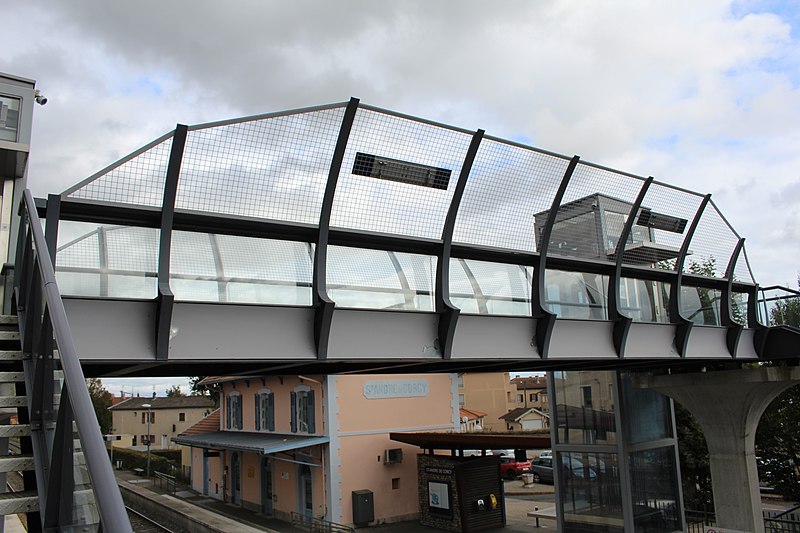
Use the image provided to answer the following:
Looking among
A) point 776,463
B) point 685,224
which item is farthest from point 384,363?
point 776,463

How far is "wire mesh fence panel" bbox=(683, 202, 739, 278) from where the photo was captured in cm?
1075

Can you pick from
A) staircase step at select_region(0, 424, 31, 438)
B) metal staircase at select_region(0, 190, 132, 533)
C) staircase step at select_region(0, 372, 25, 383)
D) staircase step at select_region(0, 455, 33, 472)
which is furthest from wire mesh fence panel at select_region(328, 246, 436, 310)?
staircase step at select_region(0, 455, 33, 472)

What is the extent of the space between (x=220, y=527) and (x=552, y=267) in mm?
12012

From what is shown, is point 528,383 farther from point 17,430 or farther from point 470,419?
point 17,430

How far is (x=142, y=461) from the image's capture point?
45.7 metres

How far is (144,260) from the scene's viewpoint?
627cm

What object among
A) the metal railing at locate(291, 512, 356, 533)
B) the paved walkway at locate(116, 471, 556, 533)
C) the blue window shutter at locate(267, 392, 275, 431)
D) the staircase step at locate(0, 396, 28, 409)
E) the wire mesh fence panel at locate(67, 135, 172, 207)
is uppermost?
the wire mesh fence panel at locate(67, 135, 172, 207)

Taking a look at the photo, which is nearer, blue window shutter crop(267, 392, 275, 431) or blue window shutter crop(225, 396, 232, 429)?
blue window shutter crop(267, 392, 275, 431)

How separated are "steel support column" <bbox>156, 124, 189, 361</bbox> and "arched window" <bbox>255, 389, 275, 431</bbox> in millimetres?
22718

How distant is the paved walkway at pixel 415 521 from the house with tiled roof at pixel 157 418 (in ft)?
87.0

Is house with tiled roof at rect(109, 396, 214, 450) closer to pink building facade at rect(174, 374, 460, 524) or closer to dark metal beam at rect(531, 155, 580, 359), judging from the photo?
pink building facade at rect(174, 374, 460, 524)

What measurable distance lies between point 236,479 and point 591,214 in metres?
26.8

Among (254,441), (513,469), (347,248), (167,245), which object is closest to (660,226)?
(347,248)

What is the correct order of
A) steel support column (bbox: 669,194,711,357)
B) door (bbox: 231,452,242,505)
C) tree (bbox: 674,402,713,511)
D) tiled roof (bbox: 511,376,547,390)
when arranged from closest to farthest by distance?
steel support column (bbox: 669,194,711,357), tree (bbox: 674,402,713,511), door (bbox: 231,452,242,505), tiled roof (bbox: 511,376,547,390)
